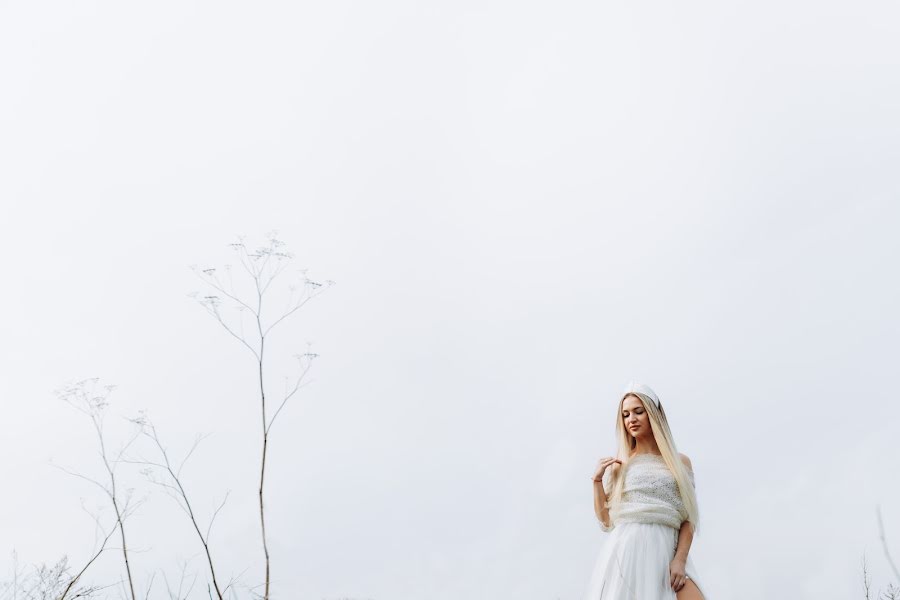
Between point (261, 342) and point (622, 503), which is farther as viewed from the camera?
point (622, 503)

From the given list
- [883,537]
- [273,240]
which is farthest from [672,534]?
[883,537]

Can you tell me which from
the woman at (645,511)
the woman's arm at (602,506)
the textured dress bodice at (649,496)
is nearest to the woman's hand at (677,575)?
the woman at (645,511)

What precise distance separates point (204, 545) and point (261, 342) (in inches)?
32.0

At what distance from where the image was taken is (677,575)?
12.4 ft

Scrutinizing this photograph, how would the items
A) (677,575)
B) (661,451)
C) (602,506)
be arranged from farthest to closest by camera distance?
(602,506)
(661,451)
(677,575)

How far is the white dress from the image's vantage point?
3822 mm

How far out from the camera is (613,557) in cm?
398

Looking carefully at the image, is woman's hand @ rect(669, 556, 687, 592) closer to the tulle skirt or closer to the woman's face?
the tulle skirt

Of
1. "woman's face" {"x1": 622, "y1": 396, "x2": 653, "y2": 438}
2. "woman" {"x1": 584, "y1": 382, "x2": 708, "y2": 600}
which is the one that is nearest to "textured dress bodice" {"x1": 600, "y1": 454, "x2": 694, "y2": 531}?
"woman" {"x1": 584, "y1": 382, "x2": 708, "y2": 600}

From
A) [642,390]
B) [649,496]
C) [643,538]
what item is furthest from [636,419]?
[643,538]

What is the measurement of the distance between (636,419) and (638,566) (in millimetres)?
681

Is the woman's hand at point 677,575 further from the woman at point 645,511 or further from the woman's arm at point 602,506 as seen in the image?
the woman's arm at point 602,506

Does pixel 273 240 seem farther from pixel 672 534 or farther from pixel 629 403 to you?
pixel 672 534

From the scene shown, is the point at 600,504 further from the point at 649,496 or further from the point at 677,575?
the point at 677,575
